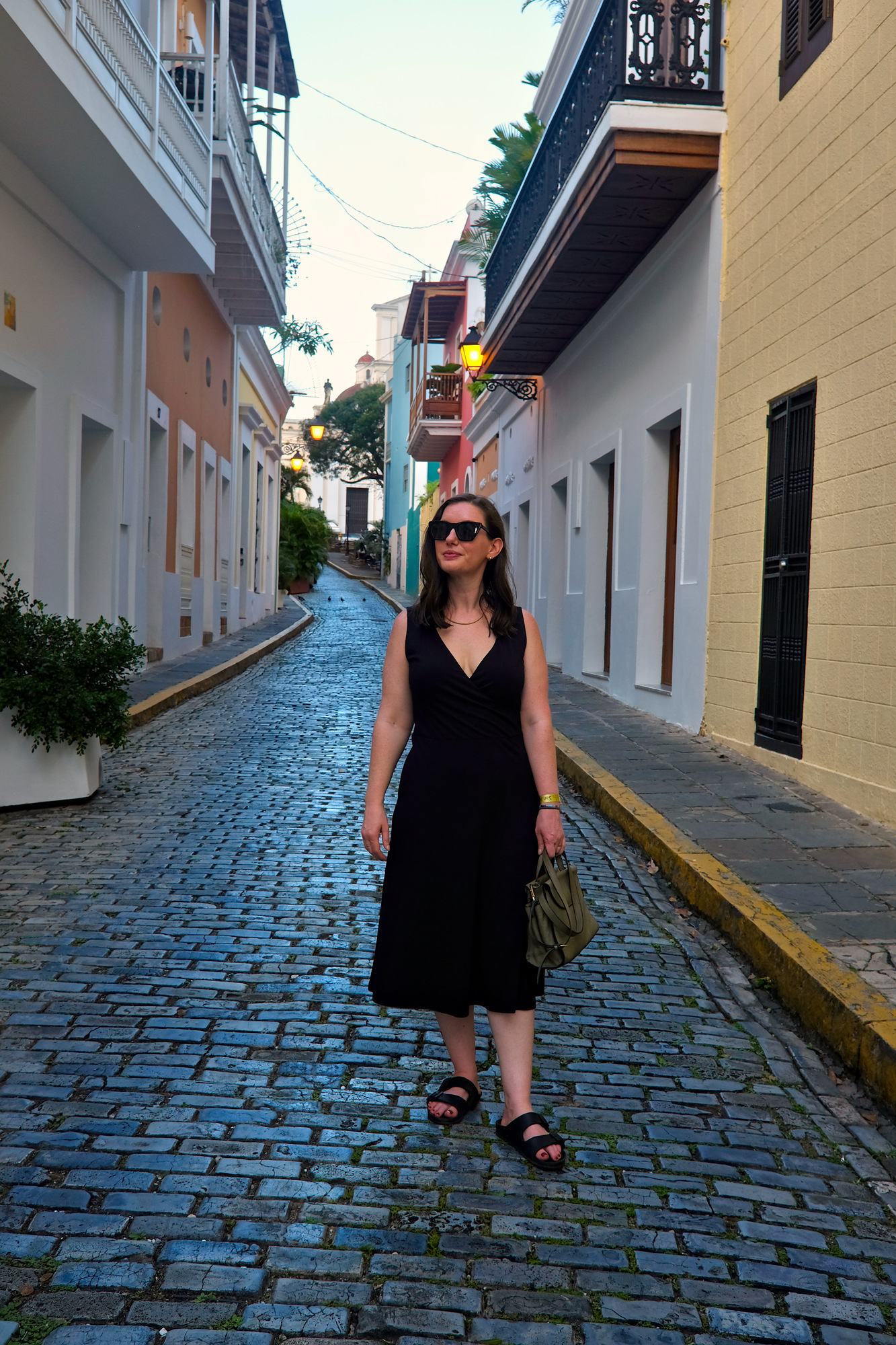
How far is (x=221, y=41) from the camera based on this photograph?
1366cm

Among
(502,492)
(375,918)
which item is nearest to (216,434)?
(502,492)

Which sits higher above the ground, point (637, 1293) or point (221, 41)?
point (221, 41)

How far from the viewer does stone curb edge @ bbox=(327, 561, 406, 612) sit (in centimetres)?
3488

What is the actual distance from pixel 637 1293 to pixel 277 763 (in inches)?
272

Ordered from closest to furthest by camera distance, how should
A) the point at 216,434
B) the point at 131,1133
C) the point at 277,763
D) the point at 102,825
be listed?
the point at 131,1133
the point at 102,825
the point at 277,763
the point at 216,434

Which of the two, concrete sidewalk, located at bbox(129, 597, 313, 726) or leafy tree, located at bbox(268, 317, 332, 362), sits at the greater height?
leafy tree, located at bbox(268, 317, 332, 362)

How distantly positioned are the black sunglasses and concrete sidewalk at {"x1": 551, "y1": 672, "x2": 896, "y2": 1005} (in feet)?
6.96

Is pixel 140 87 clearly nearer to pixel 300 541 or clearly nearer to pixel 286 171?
pixel 286 171

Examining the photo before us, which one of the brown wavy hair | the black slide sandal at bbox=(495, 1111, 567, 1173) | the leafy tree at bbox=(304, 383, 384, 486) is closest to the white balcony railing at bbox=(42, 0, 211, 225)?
the brown wavy hair

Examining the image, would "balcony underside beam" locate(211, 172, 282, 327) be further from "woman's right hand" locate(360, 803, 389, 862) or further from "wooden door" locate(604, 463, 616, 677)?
"woman's right hand" locate(360, 803, 389, 862)

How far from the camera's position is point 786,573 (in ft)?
27.3

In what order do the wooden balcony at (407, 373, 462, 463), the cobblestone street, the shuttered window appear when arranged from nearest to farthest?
1. the cobblestone street
2. the shuttered window
3. the wooden balcony at (407, 373, 462, 463)

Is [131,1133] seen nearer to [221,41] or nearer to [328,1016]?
[328,1016]

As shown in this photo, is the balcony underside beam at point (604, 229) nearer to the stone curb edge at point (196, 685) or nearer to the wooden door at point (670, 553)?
the wooden door at point (670, 553)
